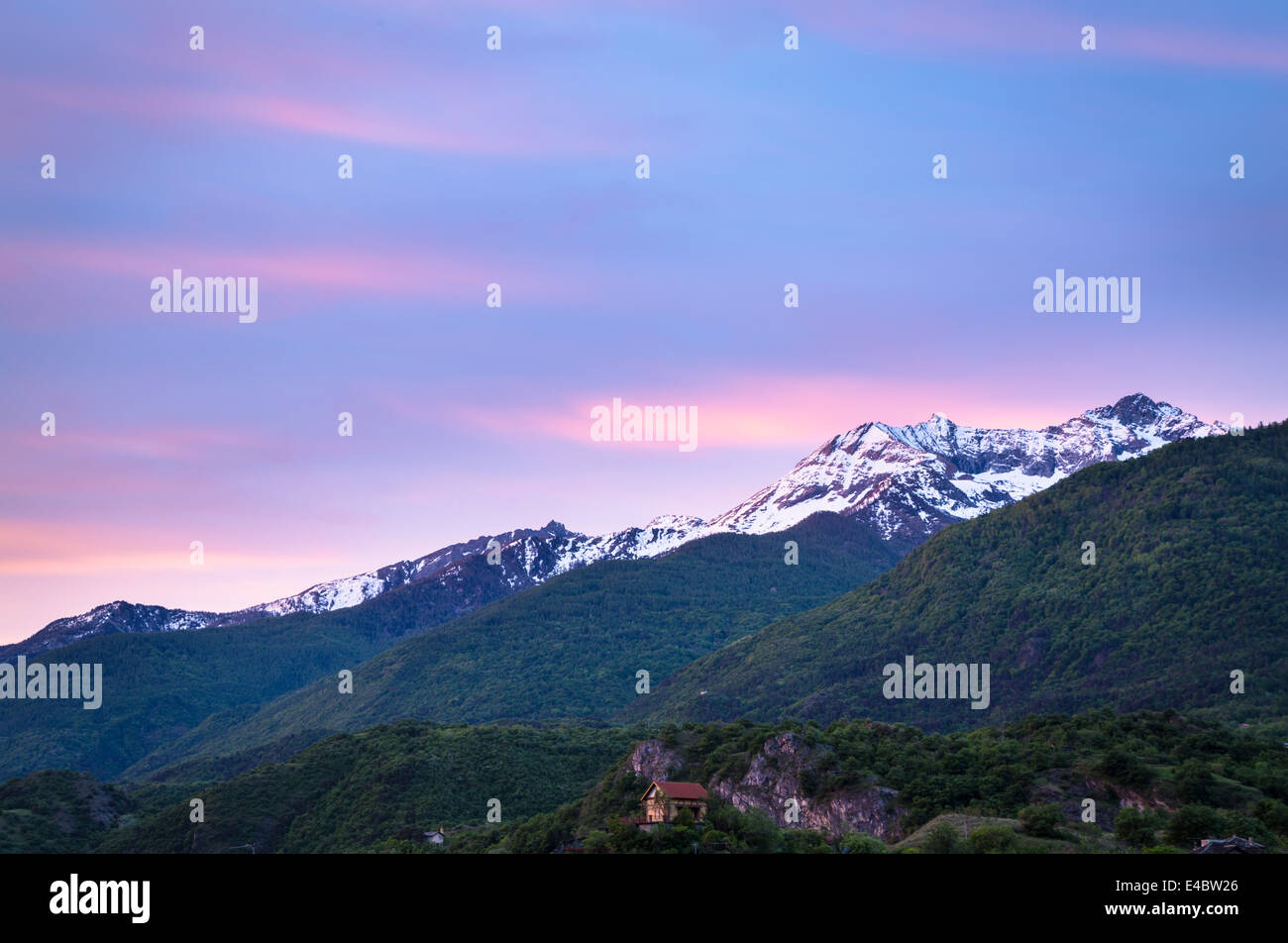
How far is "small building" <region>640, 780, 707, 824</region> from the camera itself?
11944cm

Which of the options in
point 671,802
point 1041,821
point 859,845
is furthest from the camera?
point 671,802

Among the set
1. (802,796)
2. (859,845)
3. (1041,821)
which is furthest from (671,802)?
(802,796)

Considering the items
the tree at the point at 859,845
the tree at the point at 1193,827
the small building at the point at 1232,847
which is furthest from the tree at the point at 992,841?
the tree at the point at 1193,827

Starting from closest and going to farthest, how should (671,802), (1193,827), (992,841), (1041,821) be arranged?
1. (992,841)
2. (1193,827)
3. (1041,821)
4. (671,802)

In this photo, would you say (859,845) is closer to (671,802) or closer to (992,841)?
(992,841)

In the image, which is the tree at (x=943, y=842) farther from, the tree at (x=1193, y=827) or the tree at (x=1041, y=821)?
the tree at (x=1193, y=827)

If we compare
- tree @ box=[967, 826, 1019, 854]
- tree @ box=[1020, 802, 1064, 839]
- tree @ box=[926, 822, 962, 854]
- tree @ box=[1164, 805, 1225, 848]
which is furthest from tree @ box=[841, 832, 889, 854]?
tree @ box=[1164, 805, 1225, 848]

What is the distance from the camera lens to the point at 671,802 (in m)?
121

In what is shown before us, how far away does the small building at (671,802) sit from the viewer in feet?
392

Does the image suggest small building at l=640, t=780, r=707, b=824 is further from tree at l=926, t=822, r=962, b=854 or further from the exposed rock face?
tree at l=926, t=822, r=962, b=854
